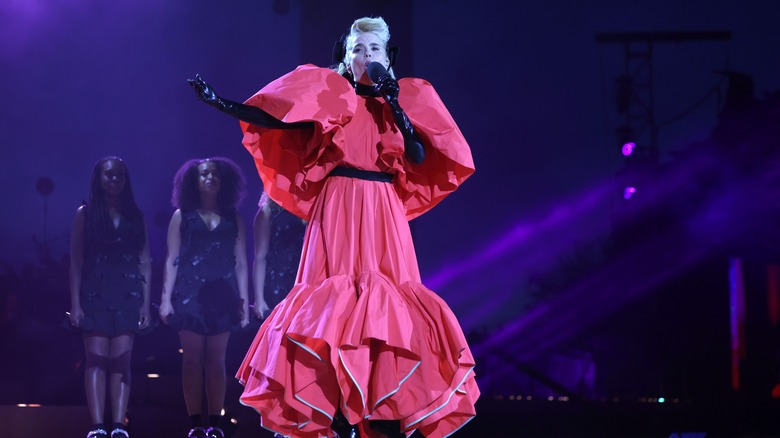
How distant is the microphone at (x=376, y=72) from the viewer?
2502 mm

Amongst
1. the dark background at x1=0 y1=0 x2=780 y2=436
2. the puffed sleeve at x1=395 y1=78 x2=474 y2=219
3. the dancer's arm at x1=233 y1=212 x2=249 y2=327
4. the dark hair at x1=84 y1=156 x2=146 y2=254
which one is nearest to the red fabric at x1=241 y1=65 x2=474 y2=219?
the puffed sleeve at x1=395 y1=78 x2=474 y2=219

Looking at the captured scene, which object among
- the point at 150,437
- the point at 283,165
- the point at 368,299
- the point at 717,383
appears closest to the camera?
the point at 368,299

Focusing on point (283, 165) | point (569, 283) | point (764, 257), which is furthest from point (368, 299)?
point (764, 257)

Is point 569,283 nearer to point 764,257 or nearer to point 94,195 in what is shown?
point 764,257

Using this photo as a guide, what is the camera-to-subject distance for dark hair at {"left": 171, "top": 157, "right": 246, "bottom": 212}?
16.0 ft

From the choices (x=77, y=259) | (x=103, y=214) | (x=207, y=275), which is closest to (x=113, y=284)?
(x=77, y=259)

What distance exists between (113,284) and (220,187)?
0.78 metres

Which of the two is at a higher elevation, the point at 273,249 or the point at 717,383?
the point at 273,249

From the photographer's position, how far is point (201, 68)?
5.39 metres

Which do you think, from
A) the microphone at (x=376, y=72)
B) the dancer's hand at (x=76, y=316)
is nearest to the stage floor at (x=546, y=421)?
the dancer's hand at (x=76, y=316)

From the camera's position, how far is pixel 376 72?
2531mm

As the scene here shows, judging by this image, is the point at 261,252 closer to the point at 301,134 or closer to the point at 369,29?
the point at 301,134

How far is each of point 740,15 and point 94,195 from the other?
3.99 metres

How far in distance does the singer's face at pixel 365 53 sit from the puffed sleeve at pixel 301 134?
100 mm
